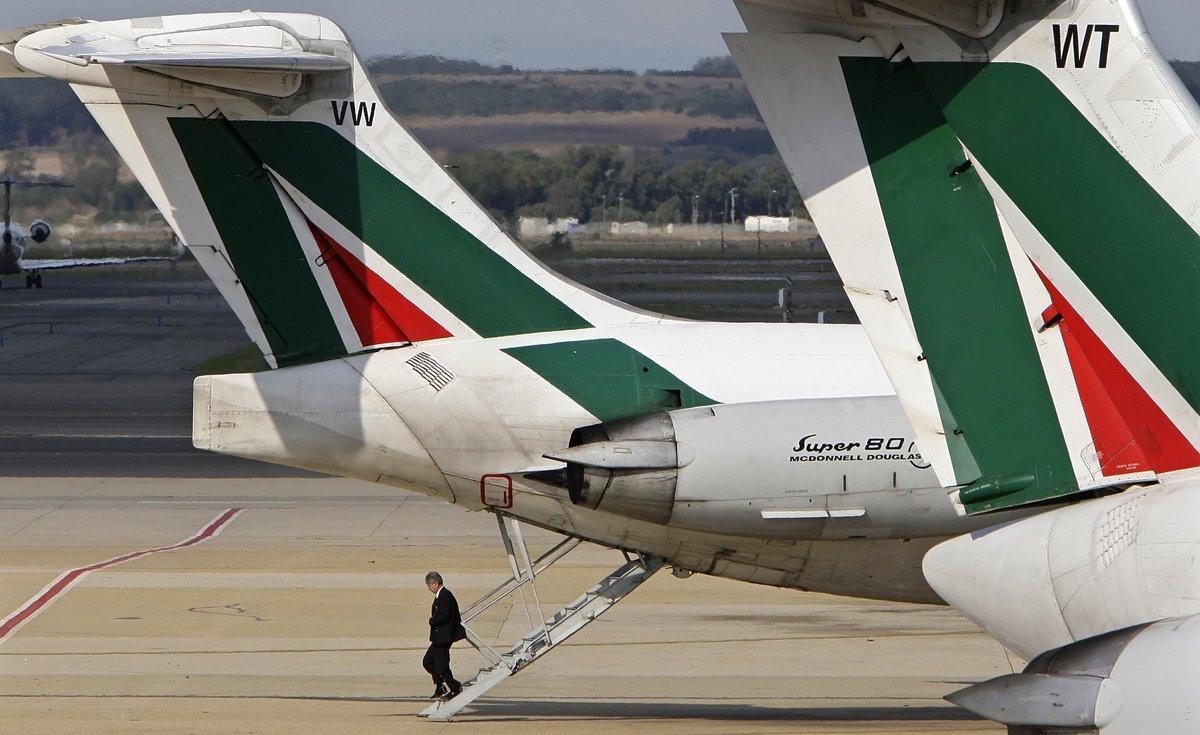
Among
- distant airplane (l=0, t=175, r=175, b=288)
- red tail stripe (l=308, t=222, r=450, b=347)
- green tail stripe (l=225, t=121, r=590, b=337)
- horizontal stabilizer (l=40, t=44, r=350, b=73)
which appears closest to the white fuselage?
red tail stripe (l=308, t=222, r=450, b=347)

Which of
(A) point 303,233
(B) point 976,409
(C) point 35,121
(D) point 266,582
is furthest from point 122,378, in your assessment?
(B) point 976,409

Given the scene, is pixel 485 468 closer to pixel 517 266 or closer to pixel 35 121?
pixel 517 266

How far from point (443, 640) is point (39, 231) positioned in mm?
44549

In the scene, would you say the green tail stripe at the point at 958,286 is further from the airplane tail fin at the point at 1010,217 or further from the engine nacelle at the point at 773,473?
the engine nacelle at the point at 773,473

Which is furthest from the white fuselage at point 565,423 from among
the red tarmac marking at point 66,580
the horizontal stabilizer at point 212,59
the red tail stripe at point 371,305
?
the red tarmac marking at point 66,580

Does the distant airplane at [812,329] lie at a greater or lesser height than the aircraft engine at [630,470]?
greater

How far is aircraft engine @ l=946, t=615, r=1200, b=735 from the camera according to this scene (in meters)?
5.30

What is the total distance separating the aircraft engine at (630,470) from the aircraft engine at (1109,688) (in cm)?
537

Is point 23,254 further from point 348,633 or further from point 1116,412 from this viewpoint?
point 1116,412

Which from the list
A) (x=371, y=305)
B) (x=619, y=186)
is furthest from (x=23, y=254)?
(x=371, y=305)

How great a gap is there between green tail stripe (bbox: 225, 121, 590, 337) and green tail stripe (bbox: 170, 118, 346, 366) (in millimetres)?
244

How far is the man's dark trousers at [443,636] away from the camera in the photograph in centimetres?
1271

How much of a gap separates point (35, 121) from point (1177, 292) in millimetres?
39097

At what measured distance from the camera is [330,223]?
12.1 meters
